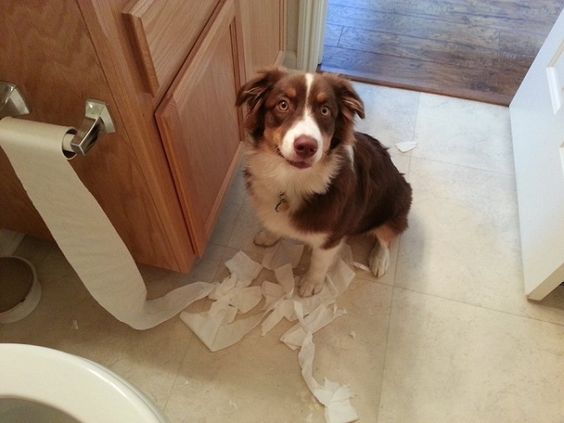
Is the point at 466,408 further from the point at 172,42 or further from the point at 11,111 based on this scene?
the point at 11,111

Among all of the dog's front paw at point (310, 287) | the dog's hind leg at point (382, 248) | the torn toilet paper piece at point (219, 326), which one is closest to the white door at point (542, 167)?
the dog's hind leg at point (382, 248)

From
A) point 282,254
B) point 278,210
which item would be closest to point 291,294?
point 282,254

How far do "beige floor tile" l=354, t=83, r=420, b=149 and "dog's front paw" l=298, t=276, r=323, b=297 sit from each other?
838 millimetres

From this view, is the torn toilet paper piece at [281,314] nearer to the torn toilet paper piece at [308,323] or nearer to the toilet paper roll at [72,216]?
the torn toilet paper piece at [308,323]

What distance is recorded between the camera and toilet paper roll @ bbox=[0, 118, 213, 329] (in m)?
0.90

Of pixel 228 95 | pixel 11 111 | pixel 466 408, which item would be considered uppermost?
pixel 11 111

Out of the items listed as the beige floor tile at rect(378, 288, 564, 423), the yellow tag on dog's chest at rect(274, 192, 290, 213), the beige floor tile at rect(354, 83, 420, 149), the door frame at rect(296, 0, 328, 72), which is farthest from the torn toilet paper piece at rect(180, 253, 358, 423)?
the door frame at rect(296, 0, 328, 72)

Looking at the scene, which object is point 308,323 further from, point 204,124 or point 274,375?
point 204,124

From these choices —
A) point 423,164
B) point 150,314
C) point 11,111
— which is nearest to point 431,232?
point 423,164

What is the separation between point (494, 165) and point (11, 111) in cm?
194

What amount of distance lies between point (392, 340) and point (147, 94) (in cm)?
114

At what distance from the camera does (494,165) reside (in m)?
2.08

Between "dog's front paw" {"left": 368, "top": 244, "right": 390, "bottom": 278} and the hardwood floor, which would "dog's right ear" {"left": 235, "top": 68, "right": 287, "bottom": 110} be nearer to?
"dog's front paw" {"left": 368, "top": 244, "right": 390, "bottom": 278}

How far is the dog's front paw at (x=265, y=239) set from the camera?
176cm
